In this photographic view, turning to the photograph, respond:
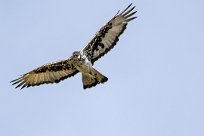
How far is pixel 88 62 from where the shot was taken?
26.6 metres

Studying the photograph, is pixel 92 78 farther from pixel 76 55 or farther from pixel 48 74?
pixel 48 74

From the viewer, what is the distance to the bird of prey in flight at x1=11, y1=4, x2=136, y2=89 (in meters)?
26.6

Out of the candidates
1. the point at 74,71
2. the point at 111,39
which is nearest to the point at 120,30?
the point at 111,39

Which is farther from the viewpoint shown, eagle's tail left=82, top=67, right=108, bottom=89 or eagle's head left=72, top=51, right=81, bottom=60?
eagle's head left=72, top=51, right=81, bottom=60

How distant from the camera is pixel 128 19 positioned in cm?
2714

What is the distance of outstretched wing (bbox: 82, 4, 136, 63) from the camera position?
88.8 ft

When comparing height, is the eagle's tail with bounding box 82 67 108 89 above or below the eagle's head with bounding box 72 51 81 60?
below

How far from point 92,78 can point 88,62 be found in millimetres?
536

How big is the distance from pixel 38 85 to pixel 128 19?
4056 millimetres

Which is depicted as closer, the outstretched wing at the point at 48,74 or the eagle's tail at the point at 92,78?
the eagle's tail at the point at 92,78

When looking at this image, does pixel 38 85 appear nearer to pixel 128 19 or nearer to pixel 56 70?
pixel 56 70

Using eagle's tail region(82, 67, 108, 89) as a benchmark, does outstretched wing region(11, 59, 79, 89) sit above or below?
above

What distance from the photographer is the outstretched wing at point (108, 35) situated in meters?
27.1

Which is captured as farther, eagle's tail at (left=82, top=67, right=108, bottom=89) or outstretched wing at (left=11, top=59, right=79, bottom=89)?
outstretched wing at (left=11, top=59, right=79, bottom=89)
